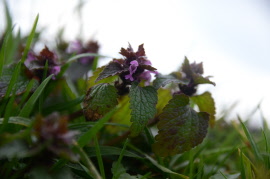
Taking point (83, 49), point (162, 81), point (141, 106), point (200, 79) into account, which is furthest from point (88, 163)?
point (83, 49)

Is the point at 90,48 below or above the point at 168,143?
above

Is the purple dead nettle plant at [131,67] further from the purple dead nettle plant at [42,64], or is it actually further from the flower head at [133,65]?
the purple dead nettle plant at [42,64]

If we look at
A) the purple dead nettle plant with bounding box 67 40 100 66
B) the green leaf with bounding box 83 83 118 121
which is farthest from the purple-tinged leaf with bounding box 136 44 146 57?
the purple dead nettle plant with bounding box 67 40 100 66

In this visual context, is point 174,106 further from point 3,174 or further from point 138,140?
point 3,174

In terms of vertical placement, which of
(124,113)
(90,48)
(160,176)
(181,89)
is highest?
(90,48)

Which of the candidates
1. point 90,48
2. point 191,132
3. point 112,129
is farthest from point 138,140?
point 90,48

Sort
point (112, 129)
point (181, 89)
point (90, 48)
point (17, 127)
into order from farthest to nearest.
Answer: point (90, 48)
point (112, 129)
point (181, 89)
point (17, 127)

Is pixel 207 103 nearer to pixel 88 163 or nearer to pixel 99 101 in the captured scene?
pixel 99 101
